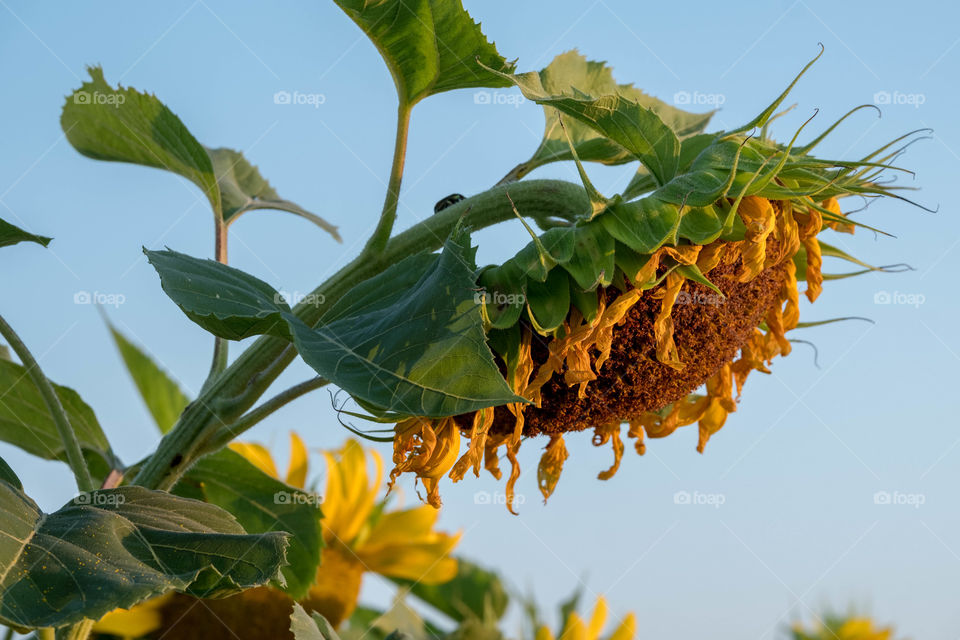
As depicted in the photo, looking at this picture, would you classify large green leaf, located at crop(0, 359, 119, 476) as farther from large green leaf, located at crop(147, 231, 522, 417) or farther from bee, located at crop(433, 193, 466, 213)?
bee, located at crop(433, 193, 466, 213)

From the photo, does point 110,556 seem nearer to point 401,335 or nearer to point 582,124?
point 401,335

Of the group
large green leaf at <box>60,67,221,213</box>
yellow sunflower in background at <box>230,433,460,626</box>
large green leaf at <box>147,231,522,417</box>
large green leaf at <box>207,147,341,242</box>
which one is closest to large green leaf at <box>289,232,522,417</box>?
large green leaf at <box>147,231,522,417</box>

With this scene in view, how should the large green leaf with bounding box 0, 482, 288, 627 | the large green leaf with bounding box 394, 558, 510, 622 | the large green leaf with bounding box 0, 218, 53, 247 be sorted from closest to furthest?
the large green leaf with bounding box 0, 482, 288, 627
the large green leaf with bounding box 0, 218, 53, 247
the large green leaf with bounding box 394, 558, 510, 622

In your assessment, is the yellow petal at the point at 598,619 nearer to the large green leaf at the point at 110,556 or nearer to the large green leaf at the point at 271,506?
the large green leaf at the point at 271,506

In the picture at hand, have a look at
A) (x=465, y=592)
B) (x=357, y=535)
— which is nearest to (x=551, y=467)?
(x=357, y=535)

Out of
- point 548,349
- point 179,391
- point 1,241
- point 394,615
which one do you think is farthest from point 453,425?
point 394,615

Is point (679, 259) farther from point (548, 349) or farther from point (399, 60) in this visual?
point (399, 60)

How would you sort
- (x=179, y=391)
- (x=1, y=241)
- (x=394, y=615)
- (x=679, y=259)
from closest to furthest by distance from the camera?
(x=679, y=259) → (x=1, y=241) → (x=179, y=391) → (x=394, y=615)

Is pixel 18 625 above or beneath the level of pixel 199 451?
beneath
